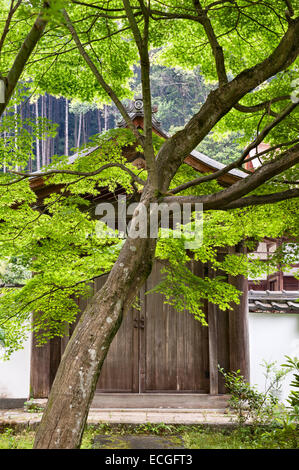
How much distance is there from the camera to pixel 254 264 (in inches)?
213

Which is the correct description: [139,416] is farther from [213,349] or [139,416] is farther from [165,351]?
[213,349]

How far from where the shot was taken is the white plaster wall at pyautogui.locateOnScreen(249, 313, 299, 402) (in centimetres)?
801

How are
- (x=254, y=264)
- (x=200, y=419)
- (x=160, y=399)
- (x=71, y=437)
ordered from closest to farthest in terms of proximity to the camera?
1. (x=71, y=437)
2. (x=254, y=264)
3. (x=200, y=419)
4. (x=160, y=399)

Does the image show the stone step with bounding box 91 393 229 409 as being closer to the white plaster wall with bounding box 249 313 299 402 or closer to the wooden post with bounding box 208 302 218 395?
the wooden post with bounding box 208 302 218 395

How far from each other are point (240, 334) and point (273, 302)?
1.24 m

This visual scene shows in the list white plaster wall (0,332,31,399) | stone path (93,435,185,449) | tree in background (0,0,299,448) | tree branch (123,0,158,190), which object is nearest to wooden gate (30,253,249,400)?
white plaster wall (0,332,31,399)

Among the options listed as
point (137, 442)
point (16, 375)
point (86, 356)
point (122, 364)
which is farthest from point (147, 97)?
point (16, 375)

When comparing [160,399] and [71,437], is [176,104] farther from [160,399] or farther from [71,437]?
[71,437]

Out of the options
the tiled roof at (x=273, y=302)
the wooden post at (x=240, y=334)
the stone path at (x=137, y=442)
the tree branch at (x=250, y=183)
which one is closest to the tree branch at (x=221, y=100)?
the tree branch at (x=250, y=183)

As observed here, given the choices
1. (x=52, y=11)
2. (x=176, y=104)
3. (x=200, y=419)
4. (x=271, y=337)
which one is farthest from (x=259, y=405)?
(x=176, y=104)

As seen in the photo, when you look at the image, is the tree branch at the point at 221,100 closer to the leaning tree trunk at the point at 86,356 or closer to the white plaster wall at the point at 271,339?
the leaning tree trunk at the point at 86,356

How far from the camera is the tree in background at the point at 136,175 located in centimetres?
345

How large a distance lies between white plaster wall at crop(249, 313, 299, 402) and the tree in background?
9.75 feet
